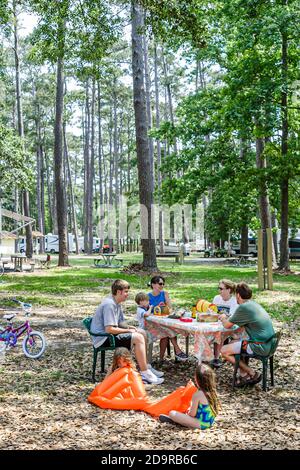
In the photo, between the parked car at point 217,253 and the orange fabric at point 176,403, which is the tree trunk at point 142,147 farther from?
the parked car at point 217,253

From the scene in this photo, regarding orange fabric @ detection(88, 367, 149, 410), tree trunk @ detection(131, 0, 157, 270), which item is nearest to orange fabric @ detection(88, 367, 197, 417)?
orange fabric @ detection(88, 367, 149, 410)

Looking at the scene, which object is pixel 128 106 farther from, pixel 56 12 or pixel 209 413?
pixel 209 413

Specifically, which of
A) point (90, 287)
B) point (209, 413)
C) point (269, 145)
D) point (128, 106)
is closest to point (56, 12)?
point (90, 287)

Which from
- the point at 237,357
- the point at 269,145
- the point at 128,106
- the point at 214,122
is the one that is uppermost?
the point at 128,106

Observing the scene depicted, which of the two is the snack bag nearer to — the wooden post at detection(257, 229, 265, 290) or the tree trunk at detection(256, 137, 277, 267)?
the wooden post at detection(257, 229, 265, 290)

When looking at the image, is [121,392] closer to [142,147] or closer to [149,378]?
[149,378]

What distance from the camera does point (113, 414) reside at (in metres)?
5.46

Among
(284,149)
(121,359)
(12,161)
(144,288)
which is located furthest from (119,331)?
(12,161)

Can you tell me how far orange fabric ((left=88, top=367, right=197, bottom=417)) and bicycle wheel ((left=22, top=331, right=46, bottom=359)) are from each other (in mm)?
2200

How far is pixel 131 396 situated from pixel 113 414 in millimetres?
328

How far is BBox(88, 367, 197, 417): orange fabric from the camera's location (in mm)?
5340

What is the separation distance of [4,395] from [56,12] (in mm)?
8793

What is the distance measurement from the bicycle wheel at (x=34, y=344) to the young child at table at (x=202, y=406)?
11.2 feet

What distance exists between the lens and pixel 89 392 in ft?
20.4
